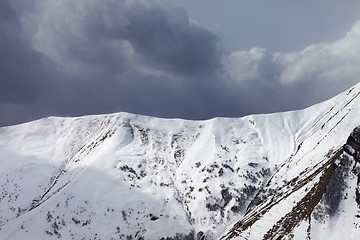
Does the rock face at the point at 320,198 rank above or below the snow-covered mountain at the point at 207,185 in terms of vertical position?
below

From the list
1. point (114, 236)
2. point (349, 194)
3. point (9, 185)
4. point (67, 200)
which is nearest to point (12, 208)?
point (9, 185)

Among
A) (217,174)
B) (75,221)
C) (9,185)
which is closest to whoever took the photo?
(75,221)

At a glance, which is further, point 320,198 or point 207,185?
point 207,185

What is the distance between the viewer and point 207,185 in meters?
152

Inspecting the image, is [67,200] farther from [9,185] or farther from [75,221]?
[9,185]

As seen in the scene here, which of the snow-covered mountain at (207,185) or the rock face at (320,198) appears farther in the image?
the snow-covered mountain at (207,185)

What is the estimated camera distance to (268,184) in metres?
145

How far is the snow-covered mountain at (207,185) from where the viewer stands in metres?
108

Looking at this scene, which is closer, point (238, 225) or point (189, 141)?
point (238, 225)

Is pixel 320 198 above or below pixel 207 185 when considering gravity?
below

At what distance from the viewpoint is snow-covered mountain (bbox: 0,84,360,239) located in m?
108

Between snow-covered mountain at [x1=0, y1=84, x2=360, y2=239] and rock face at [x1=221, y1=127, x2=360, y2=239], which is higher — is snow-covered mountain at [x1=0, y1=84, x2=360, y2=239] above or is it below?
above

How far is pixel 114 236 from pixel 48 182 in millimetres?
68462

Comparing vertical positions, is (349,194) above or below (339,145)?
below
